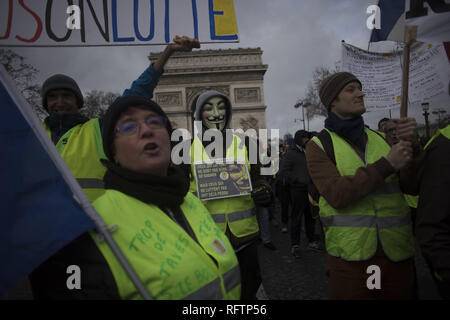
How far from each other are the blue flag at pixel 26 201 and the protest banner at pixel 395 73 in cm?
239

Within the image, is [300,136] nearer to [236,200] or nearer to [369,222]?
[236,200]

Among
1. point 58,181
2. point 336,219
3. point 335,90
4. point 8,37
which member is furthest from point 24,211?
point 335,90

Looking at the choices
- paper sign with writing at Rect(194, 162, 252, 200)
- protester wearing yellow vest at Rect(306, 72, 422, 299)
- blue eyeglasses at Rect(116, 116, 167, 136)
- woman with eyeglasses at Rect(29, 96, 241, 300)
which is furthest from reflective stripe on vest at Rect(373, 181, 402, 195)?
blue eyeglasses at Rect(116, 116, 167, 136)

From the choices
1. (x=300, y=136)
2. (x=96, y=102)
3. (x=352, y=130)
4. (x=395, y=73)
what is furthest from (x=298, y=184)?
(x=96, y=102)

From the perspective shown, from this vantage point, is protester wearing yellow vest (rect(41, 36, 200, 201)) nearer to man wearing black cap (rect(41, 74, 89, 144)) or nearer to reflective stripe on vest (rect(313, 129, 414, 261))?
man wearing black cap (rect(41, 74, 89, 144))

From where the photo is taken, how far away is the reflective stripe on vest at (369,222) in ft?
5.27

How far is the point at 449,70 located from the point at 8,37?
2.85 meters

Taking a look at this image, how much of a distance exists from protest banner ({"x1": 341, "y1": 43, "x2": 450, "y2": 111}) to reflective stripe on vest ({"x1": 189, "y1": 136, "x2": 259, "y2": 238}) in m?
1.36

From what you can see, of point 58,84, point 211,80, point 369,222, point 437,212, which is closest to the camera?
point 437,212

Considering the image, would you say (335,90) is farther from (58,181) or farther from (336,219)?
(58,181)

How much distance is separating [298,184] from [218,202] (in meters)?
3.21

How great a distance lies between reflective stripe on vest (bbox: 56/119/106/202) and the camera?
1.84 metres

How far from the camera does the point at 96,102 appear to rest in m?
34.5

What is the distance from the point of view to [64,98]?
218 centimetres
